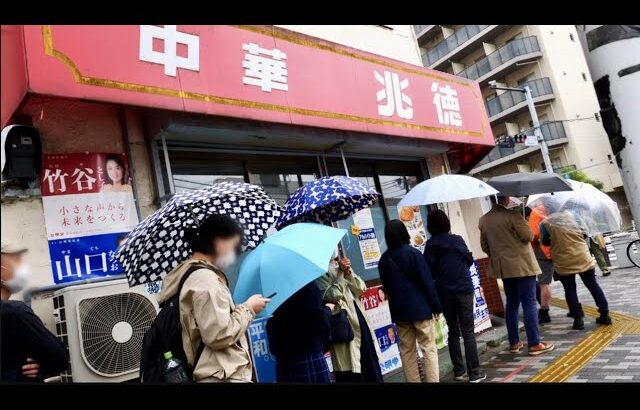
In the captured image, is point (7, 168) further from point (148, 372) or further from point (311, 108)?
point (311, 108)

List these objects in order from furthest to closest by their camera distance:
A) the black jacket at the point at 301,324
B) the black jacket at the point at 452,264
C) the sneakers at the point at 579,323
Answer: the sneakers at the point at 579,323
the black jacket at the point at 452,264
the black jacket at the point at 301,324

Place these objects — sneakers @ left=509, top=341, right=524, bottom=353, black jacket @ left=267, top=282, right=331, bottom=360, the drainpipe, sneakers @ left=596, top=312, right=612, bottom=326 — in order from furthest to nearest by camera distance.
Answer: sneakers @ left=596, top=312, right=612, bottom=326
sneakers @ left=509, top=341, right=524, bottom=353
black jacket @ left=267, top=282, right=331, bottom=360
the drainpipe

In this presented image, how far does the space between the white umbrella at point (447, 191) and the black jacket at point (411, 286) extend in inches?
35.5

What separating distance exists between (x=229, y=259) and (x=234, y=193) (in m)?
0.65

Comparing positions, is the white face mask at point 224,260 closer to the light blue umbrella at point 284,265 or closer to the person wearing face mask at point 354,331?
the light blue umbrella at point 284,265

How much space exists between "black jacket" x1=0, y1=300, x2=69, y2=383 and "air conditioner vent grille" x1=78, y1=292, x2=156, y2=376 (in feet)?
3.17

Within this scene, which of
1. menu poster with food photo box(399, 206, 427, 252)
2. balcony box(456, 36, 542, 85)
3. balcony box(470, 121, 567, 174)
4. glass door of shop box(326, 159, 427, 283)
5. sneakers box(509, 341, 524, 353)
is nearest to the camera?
sneakers box(509, 341, 524, 353)

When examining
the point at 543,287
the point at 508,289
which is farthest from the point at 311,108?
the point at 543,287

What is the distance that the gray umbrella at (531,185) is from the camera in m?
5.34

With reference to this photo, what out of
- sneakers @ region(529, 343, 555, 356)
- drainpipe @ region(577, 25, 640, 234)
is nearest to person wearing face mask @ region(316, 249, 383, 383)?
drainpipe @ region(577, 25, 640, 234)

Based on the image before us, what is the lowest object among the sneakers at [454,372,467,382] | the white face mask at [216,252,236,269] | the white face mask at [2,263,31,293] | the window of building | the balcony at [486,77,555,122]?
the sneakers at [454,372,467,382]

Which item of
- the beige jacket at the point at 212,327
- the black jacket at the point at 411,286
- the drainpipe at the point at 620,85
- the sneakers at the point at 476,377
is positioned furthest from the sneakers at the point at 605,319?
the beige jacket at the point at 212,327

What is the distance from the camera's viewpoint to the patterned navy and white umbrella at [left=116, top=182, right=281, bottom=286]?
2.73 meters

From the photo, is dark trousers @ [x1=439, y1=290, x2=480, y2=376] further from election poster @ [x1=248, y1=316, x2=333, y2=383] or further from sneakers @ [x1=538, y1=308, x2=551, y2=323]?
sneakers @ [x1=538, y1=308, x2=551, y2=323]
